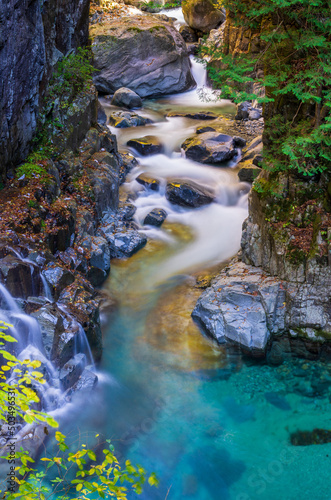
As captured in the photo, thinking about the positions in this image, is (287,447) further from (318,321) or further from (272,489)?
(318,321)

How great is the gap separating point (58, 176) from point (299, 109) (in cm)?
501

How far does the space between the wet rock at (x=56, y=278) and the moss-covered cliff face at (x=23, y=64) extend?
220 centimetres

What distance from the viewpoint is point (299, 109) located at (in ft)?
24.2

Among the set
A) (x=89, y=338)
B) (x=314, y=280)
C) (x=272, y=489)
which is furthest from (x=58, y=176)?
(x=272, y=489)

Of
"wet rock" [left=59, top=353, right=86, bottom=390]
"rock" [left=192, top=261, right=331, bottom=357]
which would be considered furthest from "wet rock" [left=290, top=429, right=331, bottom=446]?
"wet rock" [left=59, top=353, right=86, bottom=390]

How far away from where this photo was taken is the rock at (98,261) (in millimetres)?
8844

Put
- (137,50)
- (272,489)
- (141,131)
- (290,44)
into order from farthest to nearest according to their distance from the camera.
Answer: (137,50), (141,131), (290,44), (272,489)

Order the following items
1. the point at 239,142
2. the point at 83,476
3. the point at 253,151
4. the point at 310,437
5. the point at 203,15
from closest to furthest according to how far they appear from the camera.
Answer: the point at 83,476, the point at 310,437, the point at 253,151, the point at 239,142, the point at 203,15

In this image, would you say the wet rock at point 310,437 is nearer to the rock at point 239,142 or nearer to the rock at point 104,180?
the rock at point 104,180

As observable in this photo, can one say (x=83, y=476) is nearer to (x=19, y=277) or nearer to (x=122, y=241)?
(x=19, y=277)

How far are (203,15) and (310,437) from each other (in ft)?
75.7

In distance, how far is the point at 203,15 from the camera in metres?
22.9

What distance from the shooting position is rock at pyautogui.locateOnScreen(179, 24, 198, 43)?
23.7 meters

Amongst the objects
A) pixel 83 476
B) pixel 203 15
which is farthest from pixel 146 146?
pixel 203 15
